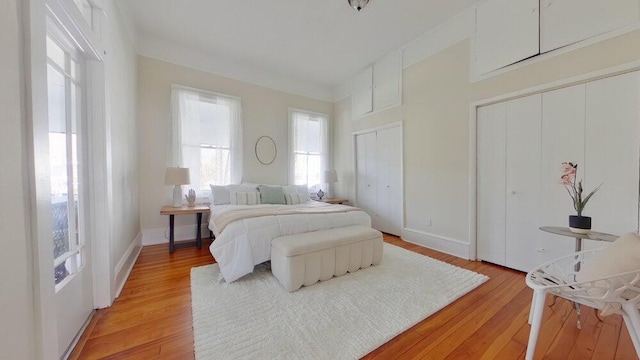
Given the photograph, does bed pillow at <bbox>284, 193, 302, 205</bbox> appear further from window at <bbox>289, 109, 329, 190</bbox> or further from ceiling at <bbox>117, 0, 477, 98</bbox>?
ceiling at <bbox>117, 0, 477, 98</bbox>

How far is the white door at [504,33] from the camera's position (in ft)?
7.92

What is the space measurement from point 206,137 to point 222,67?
128 cm

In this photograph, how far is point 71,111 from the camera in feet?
5.25

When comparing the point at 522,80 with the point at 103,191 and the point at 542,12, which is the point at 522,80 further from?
the point at 103,191

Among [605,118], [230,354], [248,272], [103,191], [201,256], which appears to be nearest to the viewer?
[230,354]

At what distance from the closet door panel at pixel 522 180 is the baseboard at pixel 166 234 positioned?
434 centimetres

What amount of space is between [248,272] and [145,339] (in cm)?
88

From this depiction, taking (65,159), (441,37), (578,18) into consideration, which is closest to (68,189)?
(65,159)

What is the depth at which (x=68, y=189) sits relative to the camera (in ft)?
5.06

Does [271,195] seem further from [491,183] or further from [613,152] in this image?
[613,152]

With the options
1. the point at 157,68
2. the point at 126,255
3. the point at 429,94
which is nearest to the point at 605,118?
the point at 429,94

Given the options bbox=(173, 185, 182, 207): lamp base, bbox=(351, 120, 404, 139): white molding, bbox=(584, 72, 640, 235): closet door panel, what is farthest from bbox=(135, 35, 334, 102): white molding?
bbox=(584, 72, 640, 235): closet door panel

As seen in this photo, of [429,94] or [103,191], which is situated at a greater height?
[429,94]

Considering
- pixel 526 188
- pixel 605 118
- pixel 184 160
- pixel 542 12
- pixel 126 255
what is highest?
pixel 542 12
